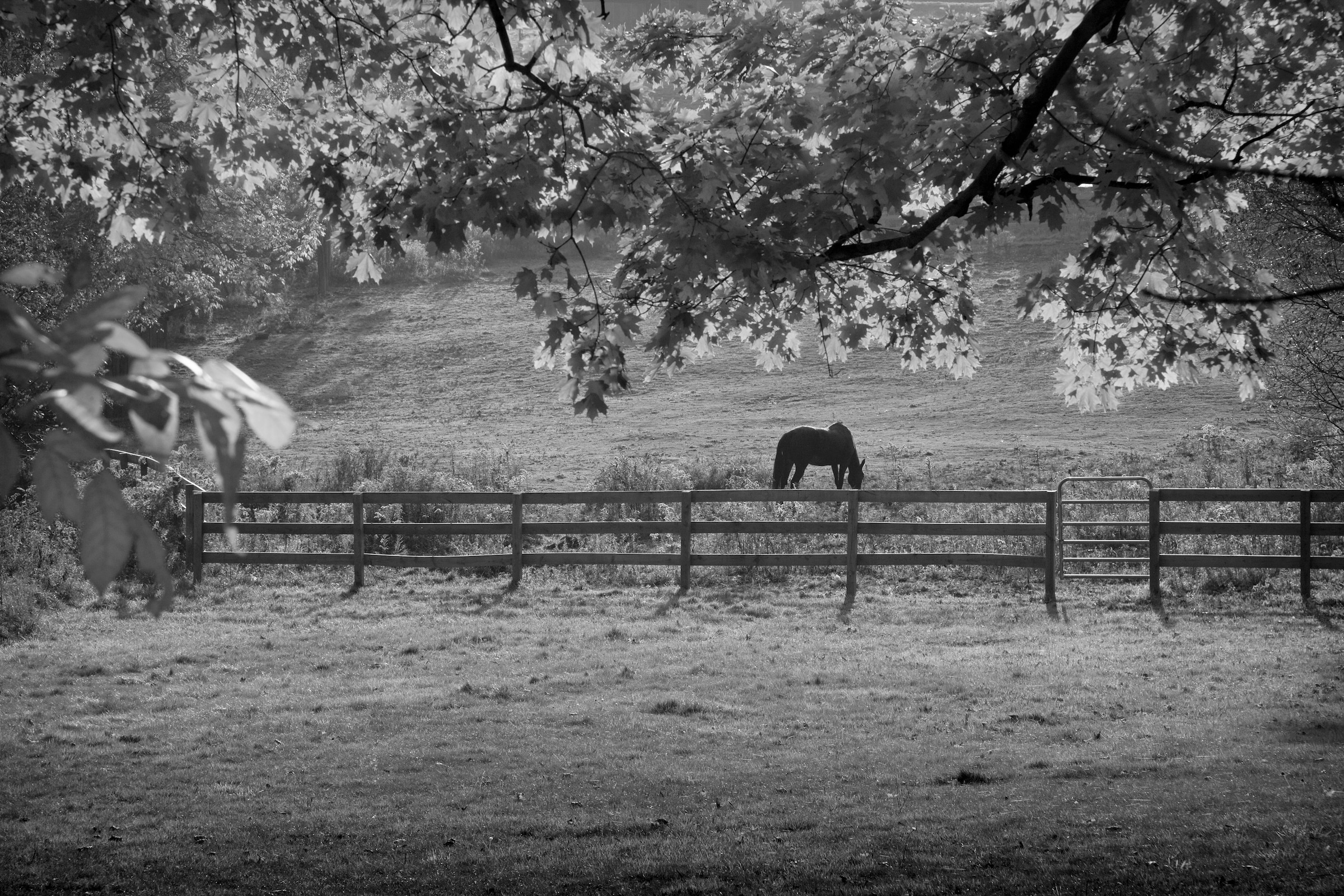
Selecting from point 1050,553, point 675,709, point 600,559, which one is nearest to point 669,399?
point 600,559

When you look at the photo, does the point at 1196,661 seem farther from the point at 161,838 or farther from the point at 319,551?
the point at 319,551

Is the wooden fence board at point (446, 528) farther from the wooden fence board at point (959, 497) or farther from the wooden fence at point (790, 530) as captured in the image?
the wooden fence board at point (959, 497)

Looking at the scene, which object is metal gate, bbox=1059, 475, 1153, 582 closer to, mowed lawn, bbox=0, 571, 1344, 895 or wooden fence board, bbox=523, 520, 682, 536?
mowed lawn, bbox=0, 571, 1344, 895

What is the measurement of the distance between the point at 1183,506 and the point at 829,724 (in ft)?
38.9

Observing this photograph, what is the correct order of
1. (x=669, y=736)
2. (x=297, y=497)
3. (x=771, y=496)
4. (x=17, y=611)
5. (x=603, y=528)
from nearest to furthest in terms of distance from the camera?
(x=669, y=736)
(x=17, y=611)
(x=603, y=528)
(x=771, y=496)
(x=297, y=497)

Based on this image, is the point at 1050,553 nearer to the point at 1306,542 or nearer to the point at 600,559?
the point at 1306,542

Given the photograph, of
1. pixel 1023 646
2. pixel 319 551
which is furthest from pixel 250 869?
pixel 319 551

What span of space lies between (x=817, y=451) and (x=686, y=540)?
7080mm

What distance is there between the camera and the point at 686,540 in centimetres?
1390

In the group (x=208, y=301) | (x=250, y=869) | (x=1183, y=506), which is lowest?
(x=250, y=869)

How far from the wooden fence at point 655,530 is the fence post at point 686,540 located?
1 centimetres

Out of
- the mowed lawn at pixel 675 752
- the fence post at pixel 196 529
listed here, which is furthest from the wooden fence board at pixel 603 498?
the fence post at pixel 196 529

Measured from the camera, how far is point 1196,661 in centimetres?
988

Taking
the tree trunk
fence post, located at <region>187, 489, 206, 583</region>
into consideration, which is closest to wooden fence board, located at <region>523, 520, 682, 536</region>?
fence post, located at <region>187, 489, 206, 583</region>
